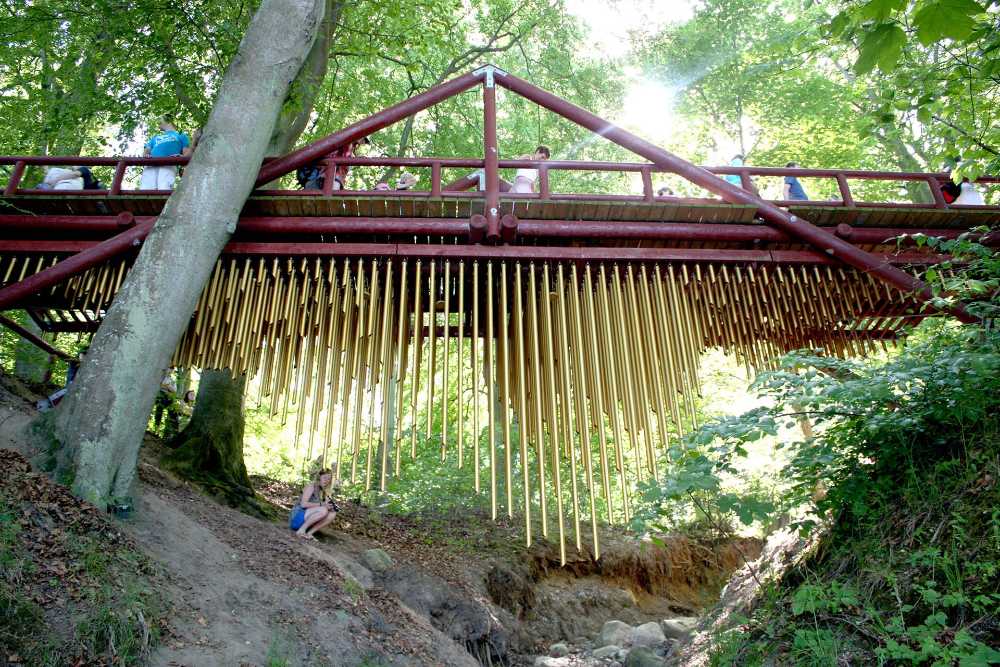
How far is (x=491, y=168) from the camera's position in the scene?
6156 millimetres

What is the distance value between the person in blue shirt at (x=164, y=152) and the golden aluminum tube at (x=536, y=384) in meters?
3.78

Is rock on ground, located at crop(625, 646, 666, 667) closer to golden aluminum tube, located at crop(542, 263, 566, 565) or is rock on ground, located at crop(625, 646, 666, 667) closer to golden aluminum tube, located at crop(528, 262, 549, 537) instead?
golden aluminum tube, located at crop(542, 263, 566, 565)

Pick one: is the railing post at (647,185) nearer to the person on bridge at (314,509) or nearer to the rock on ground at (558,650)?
the person on bridge at (314,509)

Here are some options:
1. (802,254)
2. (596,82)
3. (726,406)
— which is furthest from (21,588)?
(726,406)

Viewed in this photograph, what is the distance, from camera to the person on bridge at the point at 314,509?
8.08 m

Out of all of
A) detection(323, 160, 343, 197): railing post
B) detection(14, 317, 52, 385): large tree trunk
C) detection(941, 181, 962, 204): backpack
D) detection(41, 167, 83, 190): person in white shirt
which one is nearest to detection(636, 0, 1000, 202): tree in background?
detection(941, 181, 962, 204): backpack

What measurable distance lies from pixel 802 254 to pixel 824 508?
2.44 meters

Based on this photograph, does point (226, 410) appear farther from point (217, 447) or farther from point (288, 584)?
point (288, 584)

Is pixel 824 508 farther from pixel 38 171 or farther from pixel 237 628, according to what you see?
pixel 38 171

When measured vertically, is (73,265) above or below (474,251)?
below

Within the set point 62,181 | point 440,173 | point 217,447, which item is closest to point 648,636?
point 217,447

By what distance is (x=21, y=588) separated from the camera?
3.78 m

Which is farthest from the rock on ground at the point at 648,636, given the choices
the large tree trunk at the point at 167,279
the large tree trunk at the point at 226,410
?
the large tree trunk at the point at 167,279

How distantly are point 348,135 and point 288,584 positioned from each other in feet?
14.0
